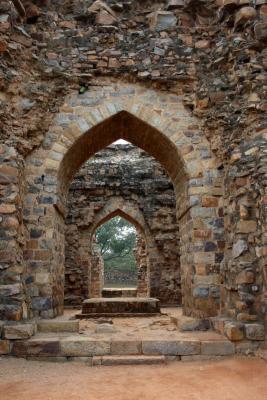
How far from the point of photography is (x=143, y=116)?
20.4 feet

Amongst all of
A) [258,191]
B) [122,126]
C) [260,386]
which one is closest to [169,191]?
[122,126]

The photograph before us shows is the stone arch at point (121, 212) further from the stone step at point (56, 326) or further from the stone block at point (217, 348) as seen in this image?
the stone block at point (217, 348)

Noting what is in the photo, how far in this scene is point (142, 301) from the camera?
880 centimetres

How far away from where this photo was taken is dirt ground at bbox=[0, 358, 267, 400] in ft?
10.3

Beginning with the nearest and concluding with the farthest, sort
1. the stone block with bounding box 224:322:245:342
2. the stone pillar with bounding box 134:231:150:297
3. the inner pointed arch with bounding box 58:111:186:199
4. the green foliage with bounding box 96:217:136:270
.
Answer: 1. the stone block with bounding box 224:322:245:342
2. the inner pointed arch with bounding box 58:111:186:199
3. the stone pillar with bounding box 134:231:150:297
4. the green foliage with bounding box 96:217:136:270

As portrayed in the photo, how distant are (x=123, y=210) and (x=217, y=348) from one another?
23.4 feet

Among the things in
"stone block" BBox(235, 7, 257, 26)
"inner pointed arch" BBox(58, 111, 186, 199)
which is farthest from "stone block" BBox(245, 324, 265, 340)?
"stone block" BBox(235, 7, 257, 26)

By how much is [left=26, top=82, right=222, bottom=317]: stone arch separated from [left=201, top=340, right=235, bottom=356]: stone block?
3.26 ft

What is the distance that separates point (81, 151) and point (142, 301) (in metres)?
3.91

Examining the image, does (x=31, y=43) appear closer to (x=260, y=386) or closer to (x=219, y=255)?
(x=219, y=255)

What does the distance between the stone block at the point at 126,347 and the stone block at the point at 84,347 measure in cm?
7

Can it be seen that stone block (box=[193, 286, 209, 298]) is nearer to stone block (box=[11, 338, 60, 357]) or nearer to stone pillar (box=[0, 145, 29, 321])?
stone block (box=[11, 338, 60, 357])

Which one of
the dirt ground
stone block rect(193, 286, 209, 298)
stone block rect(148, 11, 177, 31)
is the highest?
stone block rect(148, 11, 177, 31)

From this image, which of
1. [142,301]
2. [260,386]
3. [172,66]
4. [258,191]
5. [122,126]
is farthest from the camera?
[142,301]
